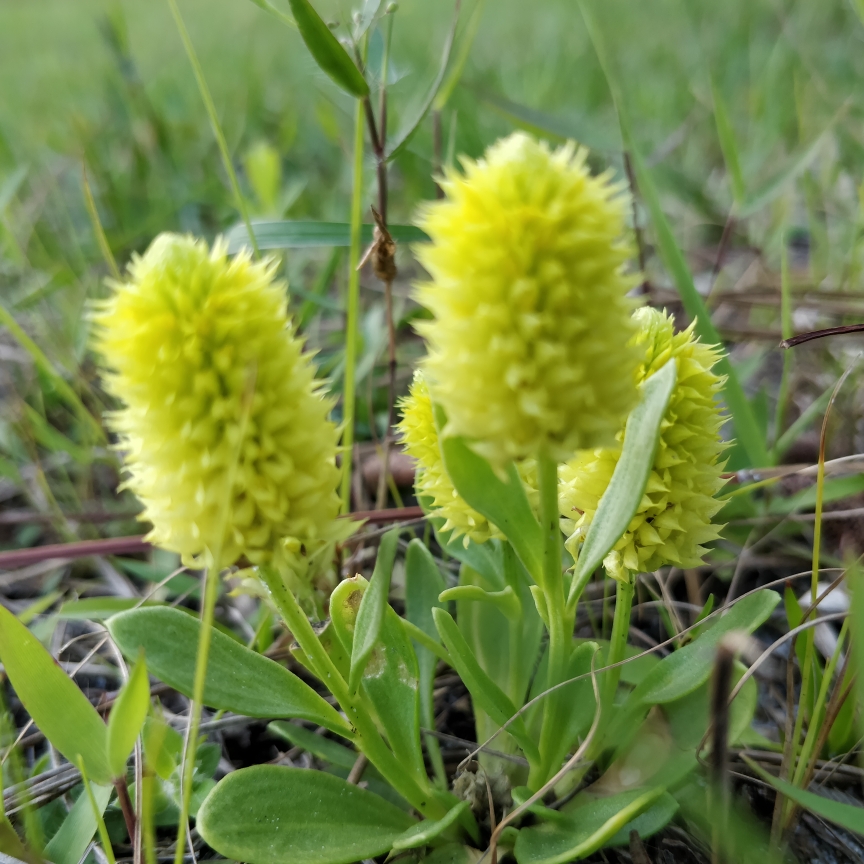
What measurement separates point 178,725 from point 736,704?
1.12 m

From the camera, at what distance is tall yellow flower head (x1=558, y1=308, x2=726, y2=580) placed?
1.08 m

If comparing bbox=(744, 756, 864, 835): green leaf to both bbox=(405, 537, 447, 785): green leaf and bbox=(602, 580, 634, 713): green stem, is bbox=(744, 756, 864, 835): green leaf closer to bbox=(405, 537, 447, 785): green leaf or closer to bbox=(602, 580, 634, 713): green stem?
bbox=(602, 580, 634, 713): green stem

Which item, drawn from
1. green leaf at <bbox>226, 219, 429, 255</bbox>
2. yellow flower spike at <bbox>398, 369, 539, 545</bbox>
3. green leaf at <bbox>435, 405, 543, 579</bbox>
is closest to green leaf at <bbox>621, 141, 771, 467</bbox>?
green leaf at <bbox>226, 219, 429, 255</bbox>

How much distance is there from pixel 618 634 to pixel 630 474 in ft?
1.15

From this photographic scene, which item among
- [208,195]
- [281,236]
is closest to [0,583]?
[281,236]

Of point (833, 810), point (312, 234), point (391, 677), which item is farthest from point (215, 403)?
point (312, 234)

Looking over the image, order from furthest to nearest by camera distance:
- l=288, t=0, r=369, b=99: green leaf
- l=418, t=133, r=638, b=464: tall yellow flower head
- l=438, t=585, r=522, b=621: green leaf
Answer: l=288, t=0, r=369, b=99: green leaf
l=438, t=585, r=522, b=621: green leaf
l=418, t=133, r=638, b=464: tall yellow flower head

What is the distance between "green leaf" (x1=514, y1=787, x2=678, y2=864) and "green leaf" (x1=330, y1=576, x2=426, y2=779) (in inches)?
8.5

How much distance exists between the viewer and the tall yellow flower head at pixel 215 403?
0.86 m

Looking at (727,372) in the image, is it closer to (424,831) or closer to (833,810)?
(833,810)

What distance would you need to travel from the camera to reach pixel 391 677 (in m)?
1.31

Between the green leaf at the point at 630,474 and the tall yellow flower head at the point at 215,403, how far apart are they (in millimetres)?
400

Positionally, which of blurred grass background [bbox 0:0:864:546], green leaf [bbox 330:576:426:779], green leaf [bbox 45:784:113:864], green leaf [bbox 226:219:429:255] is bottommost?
green leaf [bbox 45:784:113:864]

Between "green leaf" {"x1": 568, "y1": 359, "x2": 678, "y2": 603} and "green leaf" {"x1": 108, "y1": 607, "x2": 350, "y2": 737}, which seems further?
"green leaf" {"x1": 108, "y1": 607, "x2": 350, "y2": 737}
